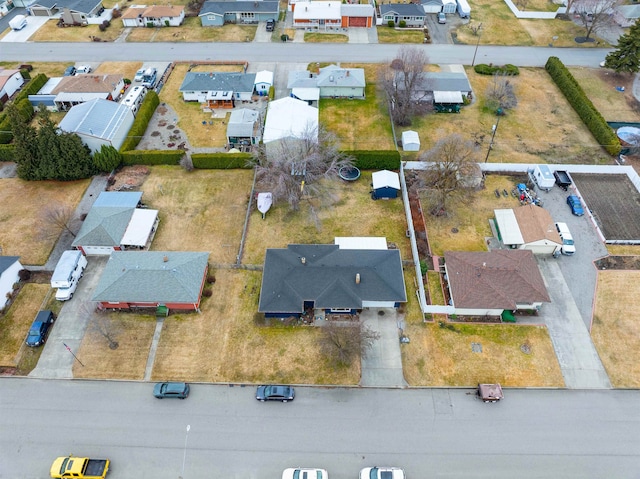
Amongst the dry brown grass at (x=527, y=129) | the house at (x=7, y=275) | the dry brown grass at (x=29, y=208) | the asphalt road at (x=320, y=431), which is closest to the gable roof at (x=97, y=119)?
the dry brown grass at (x=29, y=208)

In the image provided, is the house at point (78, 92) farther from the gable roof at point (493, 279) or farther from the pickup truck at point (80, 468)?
the gable roof at point (493, 279)

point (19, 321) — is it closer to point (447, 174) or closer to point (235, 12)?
point (447, 174)

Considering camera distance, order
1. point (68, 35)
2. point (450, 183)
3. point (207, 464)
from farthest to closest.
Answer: point (68, 35) < point (450, 183) < point (207, 464)

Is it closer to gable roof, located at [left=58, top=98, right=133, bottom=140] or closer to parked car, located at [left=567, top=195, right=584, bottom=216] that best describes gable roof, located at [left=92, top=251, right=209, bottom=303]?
gable roof, located at [left=58, top=98, right=133, bottom=140]

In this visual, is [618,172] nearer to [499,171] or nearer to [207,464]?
[499,171]

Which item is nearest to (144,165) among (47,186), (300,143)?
(47,186)

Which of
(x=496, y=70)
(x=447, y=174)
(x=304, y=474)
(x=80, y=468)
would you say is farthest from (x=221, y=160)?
(x=496, y=70)
